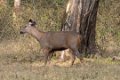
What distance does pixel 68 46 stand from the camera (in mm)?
15016

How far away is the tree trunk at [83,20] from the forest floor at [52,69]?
1.03 meters

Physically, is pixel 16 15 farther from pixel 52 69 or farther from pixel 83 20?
pixel 52 69

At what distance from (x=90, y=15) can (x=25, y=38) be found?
11.8ft

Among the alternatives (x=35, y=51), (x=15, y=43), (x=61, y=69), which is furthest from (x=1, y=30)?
(x=61, y=69)

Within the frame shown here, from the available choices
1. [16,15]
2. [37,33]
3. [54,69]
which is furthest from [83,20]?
[16,15]

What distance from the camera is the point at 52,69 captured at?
45.0 feet

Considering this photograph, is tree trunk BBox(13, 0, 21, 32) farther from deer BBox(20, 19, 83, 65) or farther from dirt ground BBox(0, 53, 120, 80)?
deer BBox(20, 19, 83, 65)

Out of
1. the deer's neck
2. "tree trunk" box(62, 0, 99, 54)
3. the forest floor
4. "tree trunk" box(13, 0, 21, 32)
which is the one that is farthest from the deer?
"tree trunk" box(13, 0, 21, 32)

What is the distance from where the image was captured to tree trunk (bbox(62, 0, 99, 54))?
16.2 meters

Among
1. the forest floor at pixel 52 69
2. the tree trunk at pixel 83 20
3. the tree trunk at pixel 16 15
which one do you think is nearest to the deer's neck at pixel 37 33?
the forest floor at pixel 52 69

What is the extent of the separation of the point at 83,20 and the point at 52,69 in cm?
344

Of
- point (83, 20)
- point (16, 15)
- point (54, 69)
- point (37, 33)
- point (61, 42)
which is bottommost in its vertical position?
point (54, 69)

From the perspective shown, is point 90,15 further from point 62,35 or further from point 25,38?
point 25,38

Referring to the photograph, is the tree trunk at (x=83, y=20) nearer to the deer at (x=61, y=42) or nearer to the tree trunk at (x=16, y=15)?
the deer at (x=61, y=42)
